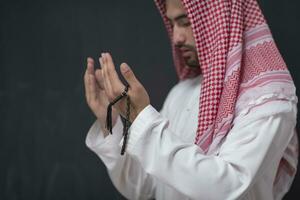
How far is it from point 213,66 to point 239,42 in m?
0.11

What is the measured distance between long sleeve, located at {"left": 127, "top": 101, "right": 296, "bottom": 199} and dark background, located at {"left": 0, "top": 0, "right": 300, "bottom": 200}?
775mm

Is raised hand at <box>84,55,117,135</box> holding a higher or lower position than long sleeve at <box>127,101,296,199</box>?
higher

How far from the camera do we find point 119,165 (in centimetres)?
164

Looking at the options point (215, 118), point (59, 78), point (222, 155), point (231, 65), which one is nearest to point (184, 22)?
point (231, 65)

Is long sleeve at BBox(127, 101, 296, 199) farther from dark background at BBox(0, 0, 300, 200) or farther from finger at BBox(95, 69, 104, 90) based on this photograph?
dark background at BBox(0, 0, 300, 200)

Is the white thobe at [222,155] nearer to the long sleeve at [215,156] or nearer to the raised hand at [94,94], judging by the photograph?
the long sleeve at [215,156]

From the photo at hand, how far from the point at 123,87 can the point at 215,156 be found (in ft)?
1.12

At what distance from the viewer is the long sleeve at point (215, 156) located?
3.88 feet

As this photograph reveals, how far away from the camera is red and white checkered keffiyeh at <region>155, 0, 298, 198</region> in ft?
4.36

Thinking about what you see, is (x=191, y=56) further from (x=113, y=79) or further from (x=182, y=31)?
(x=113, y=79)

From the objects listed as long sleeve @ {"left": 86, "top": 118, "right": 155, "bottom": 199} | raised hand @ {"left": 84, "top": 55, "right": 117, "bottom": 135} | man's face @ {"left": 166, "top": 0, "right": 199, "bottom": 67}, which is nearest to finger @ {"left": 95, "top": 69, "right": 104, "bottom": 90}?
raised hand @ {"left": 84, "top": 55, "right": 117, "bottom": 135}

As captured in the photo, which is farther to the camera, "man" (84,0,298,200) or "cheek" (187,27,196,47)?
"cheek" (187,27,196,47)

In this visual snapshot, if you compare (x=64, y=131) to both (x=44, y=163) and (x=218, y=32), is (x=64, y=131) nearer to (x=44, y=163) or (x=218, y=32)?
(x=44, y=163)

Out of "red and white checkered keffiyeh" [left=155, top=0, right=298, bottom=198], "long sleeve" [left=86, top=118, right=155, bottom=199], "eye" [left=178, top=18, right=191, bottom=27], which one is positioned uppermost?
"eye" [left=178, top=18, right=191, bottom=27]
